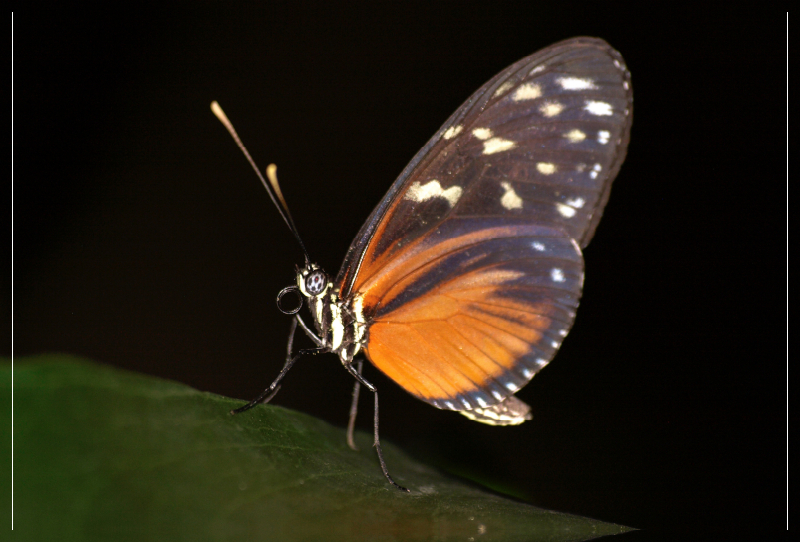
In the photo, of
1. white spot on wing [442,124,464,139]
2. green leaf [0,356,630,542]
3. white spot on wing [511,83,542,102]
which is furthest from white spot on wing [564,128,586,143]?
green leaf [0,356,630,542]

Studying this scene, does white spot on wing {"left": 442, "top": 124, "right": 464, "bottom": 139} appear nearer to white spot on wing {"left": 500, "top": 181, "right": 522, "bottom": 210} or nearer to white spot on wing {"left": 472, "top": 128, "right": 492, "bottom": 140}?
white spot on wing {"left": 472, "top": 128, "right": 492, "bottom": 140}

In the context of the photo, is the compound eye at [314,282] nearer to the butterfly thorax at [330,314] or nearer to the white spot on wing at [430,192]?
the butterfly thorax at [330,314]

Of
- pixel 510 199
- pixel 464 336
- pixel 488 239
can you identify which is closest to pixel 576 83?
pixel 510 199

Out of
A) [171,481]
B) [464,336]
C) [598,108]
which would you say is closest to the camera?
[171,481]

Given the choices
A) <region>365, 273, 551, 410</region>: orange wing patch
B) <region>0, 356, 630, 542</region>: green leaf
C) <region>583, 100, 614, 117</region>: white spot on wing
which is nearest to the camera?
<region>0, 356, 630, 542</region>: green leaf

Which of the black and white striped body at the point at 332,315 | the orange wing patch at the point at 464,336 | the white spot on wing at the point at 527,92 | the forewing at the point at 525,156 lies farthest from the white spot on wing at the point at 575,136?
the black and white striped body at the point at 332,315

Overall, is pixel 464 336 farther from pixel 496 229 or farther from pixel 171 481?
pixel 171 481
